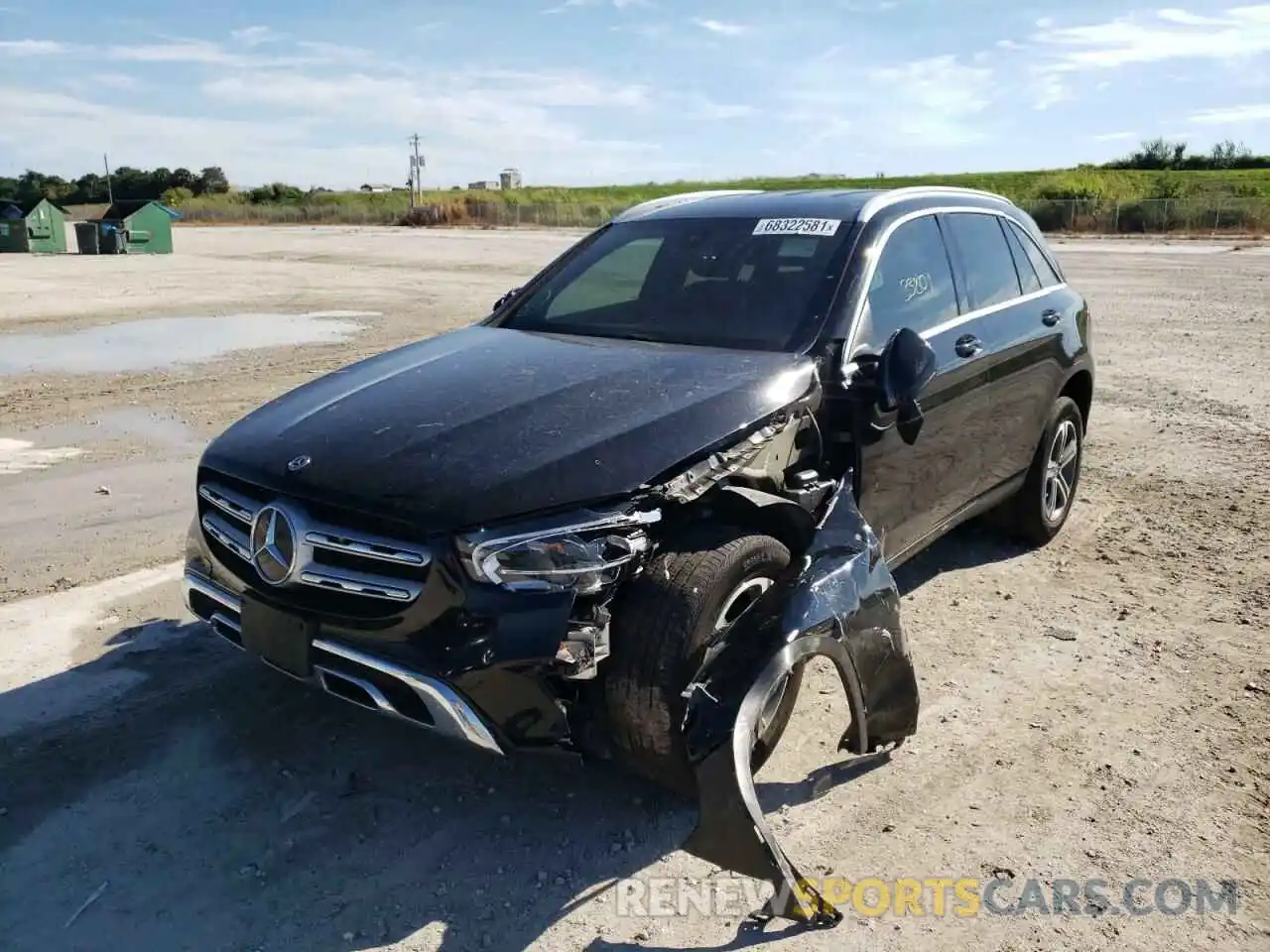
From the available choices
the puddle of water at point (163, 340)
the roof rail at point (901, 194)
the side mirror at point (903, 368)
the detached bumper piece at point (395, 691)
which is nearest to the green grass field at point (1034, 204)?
the puddle of water at point (163, 340)

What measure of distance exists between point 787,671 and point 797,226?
6.99 ft

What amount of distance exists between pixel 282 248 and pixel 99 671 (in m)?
36.7

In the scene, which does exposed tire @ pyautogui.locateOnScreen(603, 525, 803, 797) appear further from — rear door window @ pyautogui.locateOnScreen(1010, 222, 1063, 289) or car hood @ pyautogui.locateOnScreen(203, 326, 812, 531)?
rear door window @ pyautogui.locateOnScreen(1010, 222, 1063, 289)

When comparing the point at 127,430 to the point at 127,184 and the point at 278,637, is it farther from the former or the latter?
the point at 127,184

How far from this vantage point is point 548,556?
2.91 meters

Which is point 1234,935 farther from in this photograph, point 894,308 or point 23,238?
point 23,238

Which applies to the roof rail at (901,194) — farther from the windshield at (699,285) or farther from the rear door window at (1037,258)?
the rear door window at (1037,258)

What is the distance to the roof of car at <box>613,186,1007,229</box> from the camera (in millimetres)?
4527

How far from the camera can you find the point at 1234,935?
281cm

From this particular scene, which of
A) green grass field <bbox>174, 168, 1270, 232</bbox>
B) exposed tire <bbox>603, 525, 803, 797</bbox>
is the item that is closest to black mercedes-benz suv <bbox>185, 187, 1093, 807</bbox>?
exposed tire <bbox>603, 525, 803, 797</bbox>

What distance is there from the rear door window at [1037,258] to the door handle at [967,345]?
119 centimetres

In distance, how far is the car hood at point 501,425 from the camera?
2996 millimetres

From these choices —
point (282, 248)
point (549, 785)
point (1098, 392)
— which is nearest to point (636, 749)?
point (549, 785)

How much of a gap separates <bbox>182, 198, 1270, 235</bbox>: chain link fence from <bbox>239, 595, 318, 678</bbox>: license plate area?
34161 mm
